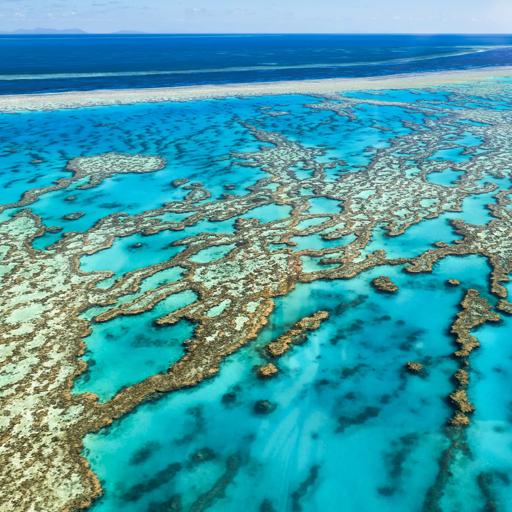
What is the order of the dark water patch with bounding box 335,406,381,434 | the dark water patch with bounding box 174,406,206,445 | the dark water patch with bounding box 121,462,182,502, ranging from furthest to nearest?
the dark water patch with bounding box 335,406,381,434, the dark water patch with bounding box 174,406,206,445, the dark water patch with bounding box 121,462,182,502

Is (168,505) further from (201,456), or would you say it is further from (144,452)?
(144,452)

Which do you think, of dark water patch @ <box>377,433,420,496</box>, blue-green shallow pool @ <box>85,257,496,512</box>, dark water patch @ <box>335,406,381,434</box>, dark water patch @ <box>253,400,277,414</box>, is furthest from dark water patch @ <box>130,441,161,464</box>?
dark water patch @ <box>377,433,420,496</box>

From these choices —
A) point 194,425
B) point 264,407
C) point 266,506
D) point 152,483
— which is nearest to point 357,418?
point 264,407

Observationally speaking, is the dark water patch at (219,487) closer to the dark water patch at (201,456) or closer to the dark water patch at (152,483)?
the dark water patch at (201,456)

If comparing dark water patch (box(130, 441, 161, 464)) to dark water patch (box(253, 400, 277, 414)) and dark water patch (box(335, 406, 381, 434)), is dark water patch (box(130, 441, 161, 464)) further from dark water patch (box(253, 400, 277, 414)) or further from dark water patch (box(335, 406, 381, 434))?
dark water patch (box(335, 406, 381, 434))

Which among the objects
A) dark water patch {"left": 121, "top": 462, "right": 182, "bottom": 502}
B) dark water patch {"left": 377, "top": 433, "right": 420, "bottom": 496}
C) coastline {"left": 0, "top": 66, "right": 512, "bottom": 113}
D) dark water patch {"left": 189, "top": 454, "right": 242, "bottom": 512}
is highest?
coastline {"left": 0, "top": 66, "right": 512, "bottom": 113}

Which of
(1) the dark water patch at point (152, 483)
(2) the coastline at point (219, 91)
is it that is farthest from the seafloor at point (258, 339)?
(2) the coastline at point (219, 91)

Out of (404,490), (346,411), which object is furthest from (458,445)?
(346,411)
